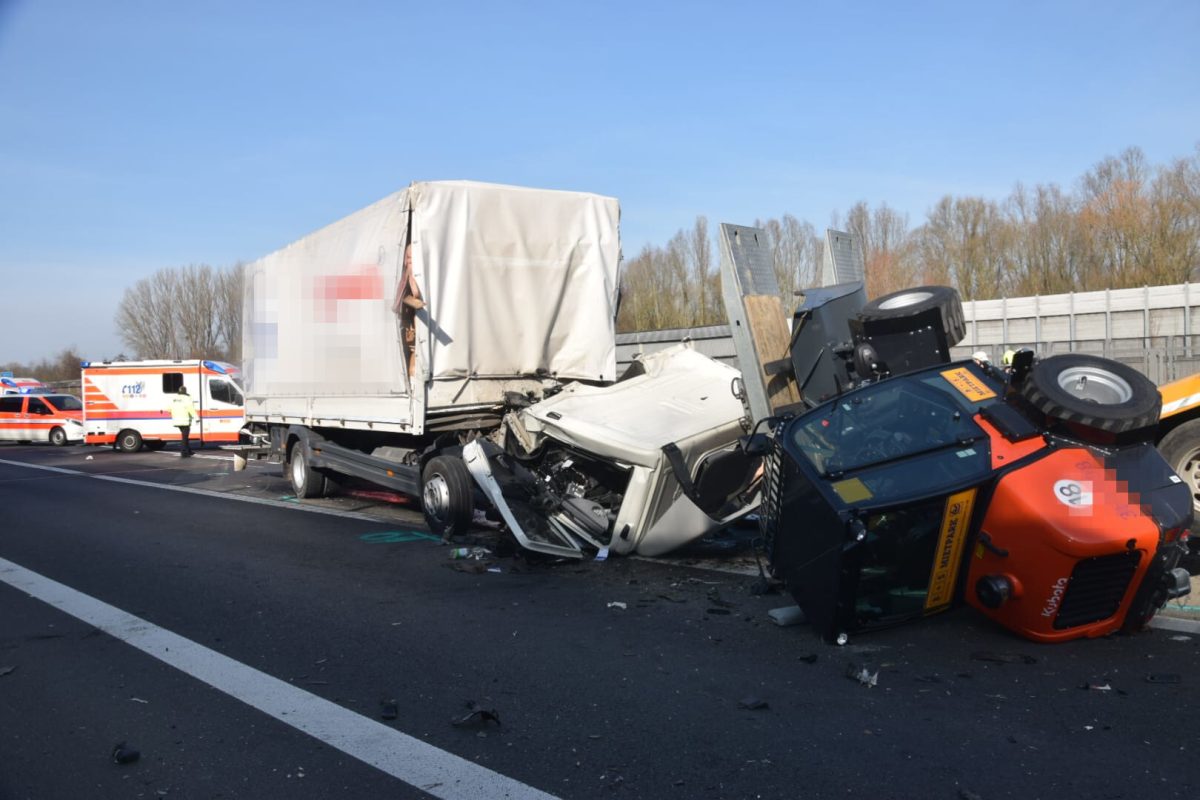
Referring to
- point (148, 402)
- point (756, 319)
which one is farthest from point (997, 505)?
point (148, 402)

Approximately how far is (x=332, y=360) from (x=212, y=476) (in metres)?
7.27

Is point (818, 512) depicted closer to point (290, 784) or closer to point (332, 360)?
point (290, 784)

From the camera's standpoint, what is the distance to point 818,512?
4.87m

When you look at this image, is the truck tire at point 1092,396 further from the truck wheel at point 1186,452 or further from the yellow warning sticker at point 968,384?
the truck wheel at point 1186,452

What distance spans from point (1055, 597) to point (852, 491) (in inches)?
43.4

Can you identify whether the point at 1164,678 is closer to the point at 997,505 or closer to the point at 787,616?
the point at 997,505

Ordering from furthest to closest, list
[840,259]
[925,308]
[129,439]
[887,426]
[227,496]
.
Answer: [129,439], [227,496], [840,259], [925,308], [887,426]

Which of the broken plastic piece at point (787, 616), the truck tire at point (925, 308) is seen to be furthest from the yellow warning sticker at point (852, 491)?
the truck tire at point (925, 308)

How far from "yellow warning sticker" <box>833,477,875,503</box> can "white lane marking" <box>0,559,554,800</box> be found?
2212 mm

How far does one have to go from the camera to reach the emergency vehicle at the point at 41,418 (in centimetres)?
2920

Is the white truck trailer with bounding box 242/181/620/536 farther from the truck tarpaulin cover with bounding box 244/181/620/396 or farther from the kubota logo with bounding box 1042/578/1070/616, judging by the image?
the kubota logo with bounding box 1042/578/1070/616

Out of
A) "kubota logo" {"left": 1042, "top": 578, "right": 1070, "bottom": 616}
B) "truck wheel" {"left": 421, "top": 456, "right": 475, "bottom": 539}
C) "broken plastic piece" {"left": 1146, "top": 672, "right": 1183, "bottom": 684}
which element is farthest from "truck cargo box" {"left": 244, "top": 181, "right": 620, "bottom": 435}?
"broken plastic piece" {"left": 1146, "top": 672, "right": 1183, "bottom": 684}

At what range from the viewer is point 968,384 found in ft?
17.2

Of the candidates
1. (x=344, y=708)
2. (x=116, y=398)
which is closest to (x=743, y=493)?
(x=344, y=708)
